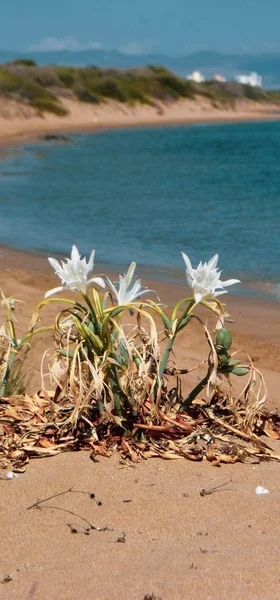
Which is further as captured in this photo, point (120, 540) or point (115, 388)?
point (115, 388)

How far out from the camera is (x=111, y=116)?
5544cm

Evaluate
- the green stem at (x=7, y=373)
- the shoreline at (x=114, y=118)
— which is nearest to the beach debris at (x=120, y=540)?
the green stem at (x=7, y=373)

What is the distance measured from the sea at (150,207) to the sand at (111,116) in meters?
7.20

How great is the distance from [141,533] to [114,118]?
53.6 metres

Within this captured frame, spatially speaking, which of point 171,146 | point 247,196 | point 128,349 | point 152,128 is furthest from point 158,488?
point 152,128

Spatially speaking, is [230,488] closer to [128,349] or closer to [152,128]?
[128,349]

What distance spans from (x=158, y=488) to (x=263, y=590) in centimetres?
91

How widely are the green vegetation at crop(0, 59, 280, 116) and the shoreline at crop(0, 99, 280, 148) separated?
795 millimetres

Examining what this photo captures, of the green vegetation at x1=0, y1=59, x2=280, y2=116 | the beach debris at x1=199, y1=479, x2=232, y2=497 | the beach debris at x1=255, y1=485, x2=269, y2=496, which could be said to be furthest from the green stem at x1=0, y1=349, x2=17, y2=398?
the green vegetation at x1=0, y1=59, x2=280, y2=116

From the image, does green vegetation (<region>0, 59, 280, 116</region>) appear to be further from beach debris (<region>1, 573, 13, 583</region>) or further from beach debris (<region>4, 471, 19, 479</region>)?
beach debris (<region>1, 573, 13, 583</region>)

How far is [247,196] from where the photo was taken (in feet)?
63.7

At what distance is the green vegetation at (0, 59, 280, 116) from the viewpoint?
50.0 metres

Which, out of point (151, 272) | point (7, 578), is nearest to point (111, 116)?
point (151, 272)

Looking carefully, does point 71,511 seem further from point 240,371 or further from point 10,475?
point 240,371
